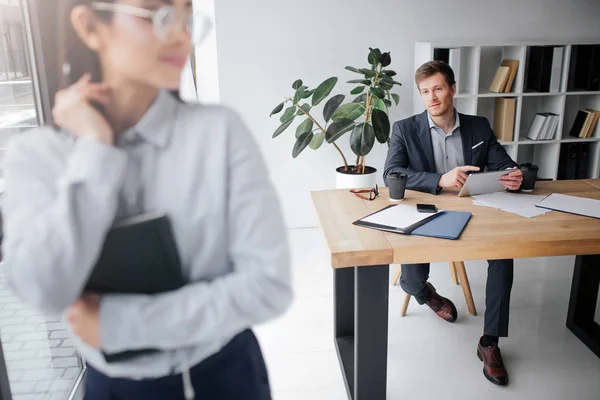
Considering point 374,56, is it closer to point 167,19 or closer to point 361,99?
point 361,99

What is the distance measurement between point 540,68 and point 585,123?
23.1 inches

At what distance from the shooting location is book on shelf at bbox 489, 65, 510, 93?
149 inches

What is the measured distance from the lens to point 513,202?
2107 mm

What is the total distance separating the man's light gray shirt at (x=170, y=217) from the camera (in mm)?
659

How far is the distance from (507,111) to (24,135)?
147 inches

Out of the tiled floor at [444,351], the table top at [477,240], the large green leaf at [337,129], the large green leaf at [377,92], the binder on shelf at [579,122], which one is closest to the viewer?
the table top at [477,240]

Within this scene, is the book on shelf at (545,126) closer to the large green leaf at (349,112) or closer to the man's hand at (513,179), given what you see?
the large green leaf at (349,112)

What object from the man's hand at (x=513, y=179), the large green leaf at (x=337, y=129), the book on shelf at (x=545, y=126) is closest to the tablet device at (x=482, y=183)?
the man's hand at (x=513, y=179)

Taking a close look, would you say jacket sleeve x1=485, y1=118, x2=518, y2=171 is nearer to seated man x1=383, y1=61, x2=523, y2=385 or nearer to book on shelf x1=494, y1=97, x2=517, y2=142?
seated man x1=383, y1=61, x2=523, y2=385

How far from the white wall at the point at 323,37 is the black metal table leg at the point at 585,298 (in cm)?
172

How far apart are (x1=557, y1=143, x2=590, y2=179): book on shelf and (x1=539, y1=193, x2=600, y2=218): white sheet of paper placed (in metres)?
2.08

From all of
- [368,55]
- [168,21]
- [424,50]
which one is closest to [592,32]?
[424,50]

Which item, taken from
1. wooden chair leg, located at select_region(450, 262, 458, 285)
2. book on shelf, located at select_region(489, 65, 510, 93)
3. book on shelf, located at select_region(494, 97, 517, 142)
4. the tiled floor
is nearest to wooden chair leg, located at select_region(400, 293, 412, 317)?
the tiled floor

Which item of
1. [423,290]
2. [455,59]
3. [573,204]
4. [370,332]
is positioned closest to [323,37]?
[455,59]
